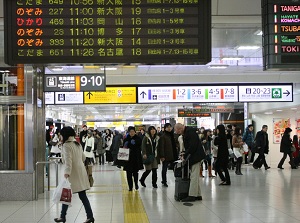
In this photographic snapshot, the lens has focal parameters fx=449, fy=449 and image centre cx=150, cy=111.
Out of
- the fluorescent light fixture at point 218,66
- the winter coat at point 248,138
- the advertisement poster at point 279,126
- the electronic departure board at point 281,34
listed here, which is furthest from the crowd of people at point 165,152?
the advertisement poster at point 279,126

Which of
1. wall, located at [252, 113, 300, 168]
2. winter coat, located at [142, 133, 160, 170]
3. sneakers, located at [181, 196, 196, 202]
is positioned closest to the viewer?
sneakers, located at [181, 196, 196, 202]

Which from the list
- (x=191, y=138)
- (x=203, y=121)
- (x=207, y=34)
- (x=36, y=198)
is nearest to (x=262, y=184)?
(x=191, y=138)

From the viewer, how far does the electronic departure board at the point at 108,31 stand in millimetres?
5457

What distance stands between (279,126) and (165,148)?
12533mm

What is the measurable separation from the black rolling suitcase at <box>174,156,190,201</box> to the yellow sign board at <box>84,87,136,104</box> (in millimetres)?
5263

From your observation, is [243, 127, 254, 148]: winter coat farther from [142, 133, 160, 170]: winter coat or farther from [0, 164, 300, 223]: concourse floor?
[142, 133, 160, 170]: winter coat

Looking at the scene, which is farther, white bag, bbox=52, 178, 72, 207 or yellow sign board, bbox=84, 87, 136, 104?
yellow sign board, bbox=84, 87, 136, 104

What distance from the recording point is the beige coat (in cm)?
643

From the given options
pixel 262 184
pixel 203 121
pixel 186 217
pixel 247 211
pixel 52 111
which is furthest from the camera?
pixel 203 121

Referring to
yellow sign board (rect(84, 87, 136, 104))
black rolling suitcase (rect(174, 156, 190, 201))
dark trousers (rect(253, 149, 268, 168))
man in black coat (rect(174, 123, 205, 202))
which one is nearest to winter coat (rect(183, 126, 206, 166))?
man in black coat (rect(174, 123, 205, 202))

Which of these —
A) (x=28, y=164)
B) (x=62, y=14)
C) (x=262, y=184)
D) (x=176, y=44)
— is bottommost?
(x=262, y=184)

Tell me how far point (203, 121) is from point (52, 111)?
10.7 meters

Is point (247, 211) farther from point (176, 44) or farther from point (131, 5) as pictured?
point (131, 5)

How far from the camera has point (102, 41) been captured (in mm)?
5469
